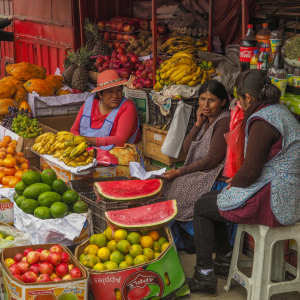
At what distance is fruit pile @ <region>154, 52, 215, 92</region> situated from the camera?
470 cm

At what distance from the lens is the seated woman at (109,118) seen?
487cm

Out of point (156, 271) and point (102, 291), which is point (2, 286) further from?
point (156, 271)

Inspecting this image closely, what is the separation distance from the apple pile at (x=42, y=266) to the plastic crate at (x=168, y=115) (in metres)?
2.28

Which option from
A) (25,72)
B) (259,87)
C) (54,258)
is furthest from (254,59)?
(25,72)

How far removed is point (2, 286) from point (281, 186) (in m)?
2.06

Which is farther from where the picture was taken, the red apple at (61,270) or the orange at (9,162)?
the orange at (9,162)

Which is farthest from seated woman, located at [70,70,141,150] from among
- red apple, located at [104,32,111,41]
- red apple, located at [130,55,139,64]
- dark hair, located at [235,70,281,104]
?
red apple, located at [104,32,111,41]

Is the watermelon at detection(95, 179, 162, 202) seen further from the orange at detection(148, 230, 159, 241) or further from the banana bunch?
the banana bunch

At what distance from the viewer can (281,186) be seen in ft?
9.06

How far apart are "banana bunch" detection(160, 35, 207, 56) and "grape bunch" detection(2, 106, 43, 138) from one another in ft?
6.41

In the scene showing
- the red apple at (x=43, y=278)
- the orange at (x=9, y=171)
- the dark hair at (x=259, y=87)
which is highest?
the dark hair at (x=259, y=87)

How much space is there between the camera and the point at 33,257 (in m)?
2.83

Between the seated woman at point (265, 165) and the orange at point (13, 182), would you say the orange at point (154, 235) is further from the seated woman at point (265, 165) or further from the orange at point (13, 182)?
the orange at point (13, 182)

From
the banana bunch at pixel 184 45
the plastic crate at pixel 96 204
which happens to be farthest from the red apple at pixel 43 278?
the banana bunch at pixel 184 45
